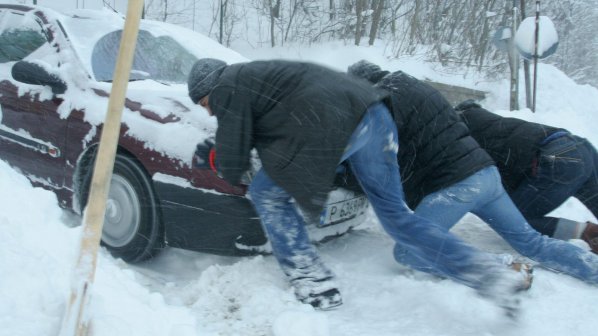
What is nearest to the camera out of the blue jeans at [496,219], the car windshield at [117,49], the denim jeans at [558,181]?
the blue jeans at [496,219]

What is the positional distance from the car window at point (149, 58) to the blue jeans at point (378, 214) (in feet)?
5.18

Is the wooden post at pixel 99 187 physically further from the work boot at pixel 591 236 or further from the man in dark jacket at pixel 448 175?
the work boot at pixel 591 236

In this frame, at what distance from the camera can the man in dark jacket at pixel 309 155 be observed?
8.22 ft

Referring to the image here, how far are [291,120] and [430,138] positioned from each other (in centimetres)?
104

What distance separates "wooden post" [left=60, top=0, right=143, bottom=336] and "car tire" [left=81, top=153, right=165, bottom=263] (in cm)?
127

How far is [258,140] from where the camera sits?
2.68 meters

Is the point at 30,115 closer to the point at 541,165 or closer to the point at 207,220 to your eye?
the point at 207,220

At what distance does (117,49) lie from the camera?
3.91 meters

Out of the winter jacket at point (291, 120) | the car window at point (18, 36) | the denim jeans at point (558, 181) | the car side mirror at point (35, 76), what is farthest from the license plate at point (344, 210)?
the car window at point (18, 36)

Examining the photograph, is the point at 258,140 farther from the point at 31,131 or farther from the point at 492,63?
the point at 492,63

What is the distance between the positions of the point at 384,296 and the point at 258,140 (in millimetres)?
1117

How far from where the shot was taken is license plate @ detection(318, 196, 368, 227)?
10.2 ft

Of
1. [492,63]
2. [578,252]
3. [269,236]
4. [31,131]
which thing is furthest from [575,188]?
[492,63]

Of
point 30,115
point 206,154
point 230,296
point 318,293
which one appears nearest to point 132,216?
point 206,154
